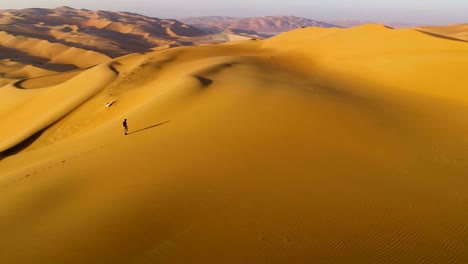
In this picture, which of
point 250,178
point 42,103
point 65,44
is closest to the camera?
point 250,178

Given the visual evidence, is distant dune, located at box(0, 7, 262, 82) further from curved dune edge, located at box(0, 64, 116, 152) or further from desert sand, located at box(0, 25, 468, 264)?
desert sand, located at box(0, 25, 468, 264)

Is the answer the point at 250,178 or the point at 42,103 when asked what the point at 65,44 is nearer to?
the point at 42,103

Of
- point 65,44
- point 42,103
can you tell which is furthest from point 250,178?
point 65,44

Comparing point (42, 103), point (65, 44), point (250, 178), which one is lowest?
point (65, 44)

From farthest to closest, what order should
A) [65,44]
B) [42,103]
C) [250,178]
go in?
[65,44] < [42,103] < [250,178]

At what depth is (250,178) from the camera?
7.23 meters

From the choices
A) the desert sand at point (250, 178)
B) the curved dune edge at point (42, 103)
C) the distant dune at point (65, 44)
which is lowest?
the distant dune at point (65, 44)

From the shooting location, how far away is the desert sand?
534 cm

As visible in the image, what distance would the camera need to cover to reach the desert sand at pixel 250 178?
5340 mm

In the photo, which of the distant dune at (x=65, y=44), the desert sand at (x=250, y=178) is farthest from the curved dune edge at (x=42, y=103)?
the distant dune at (x=65, y=44)

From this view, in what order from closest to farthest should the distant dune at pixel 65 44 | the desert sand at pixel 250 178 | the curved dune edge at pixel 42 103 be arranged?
the desert sand at pixel 250 178
the curved dune edge at pixel 42 103
the distant dune at pixel 65 44

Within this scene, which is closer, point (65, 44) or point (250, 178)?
point (250, 178)

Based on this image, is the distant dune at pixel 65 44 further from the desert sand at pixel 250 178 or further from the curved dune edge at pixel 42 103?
the desert sand at pixel 250 178

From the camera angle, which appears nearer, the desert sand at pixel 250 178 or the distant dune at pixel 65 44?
the desert sand at pixel 250 178
